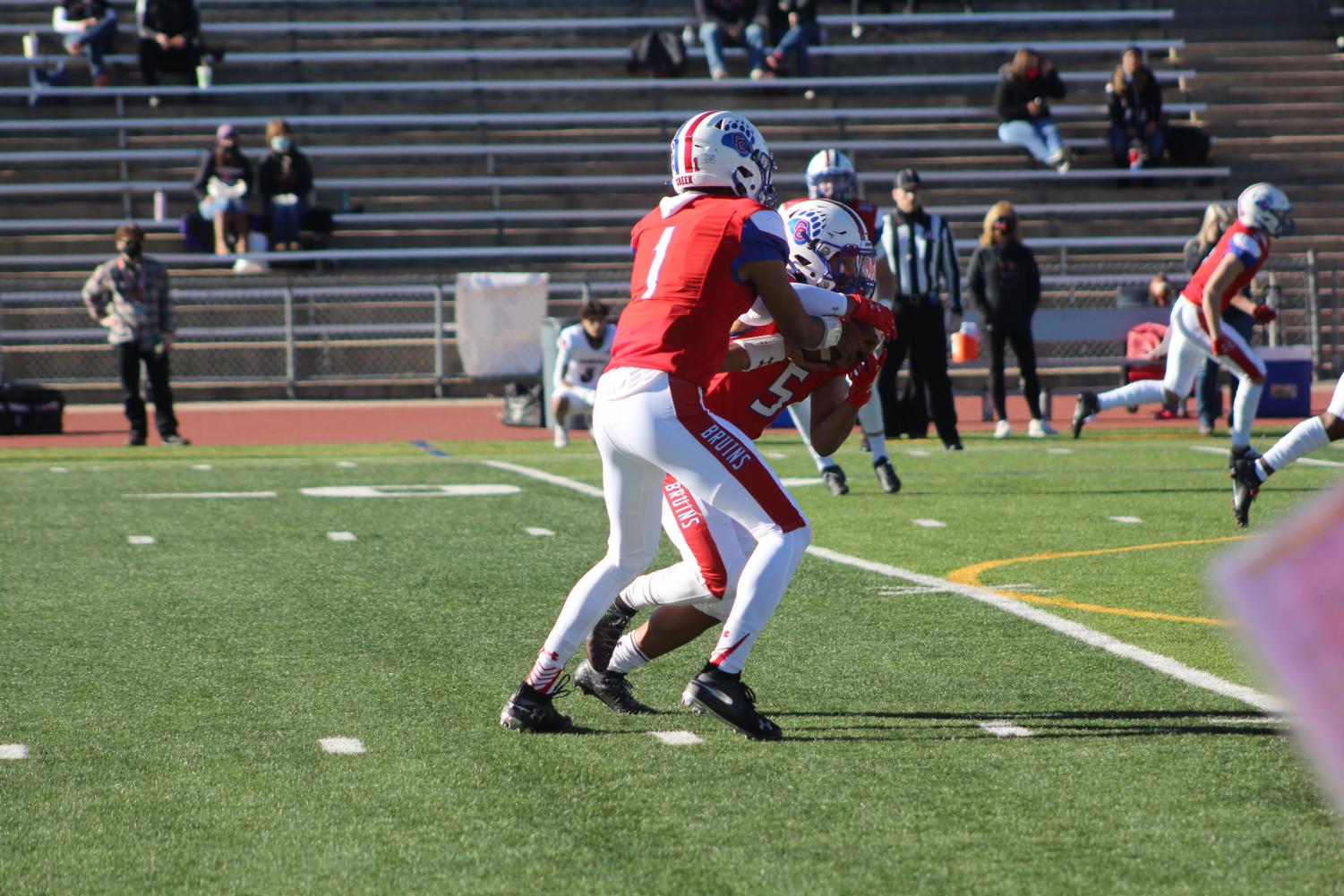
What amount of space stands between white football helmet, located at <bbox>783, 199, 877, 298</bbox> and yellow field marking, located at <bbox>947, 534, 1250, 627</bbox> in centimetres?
162

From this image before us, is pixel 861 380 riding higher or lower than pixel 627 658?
higher

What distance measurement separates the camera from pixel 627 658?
4855mm

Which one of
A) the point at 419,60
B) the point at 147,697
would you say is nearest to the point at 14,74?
the point at 419,60

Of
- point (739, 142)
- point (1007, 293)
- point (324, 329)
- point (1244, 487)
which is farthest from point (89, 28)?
point (739, 142)

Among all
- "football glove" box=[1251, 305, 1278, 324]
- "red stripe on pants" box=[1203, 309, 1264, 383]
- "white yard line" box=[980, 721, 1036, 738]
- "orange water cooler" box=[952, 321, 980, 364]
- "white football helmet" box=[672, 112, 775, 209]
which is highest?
"white football helmet" box=[672, 112, 775, 209]

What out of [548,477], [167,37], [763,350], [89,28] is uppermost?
[89,28]

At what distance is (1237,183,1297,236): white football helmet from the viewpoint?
942 centimetres

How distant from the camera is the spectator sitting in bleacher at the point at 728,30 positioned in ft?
78.2

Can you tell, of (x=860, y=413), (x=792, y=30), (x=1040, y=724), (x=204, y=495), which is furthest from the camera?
(x=792, y=30)

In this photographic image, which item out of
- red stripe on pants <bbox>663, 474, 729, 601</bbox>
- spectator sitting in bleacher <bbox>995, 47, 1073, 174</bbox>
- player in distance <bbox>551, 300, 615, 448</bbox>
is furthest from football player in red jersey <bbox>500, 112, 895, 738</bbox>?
spectator sitting in bleacher <bbox>995, 47, 1073, 174</bbox>

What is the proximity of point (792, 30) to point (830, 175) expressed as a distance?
50.2ft

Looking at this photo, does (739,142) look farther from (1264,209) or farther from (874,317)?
(1264,209)

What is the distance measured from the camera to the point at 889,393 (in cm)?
1362

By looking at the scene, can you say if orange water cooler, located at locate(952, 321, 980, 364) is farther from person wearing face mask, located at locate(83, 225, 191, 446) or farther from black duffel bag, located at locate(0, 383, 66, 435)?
black duffel bag, located at locate(0, 383, 66, 435)
